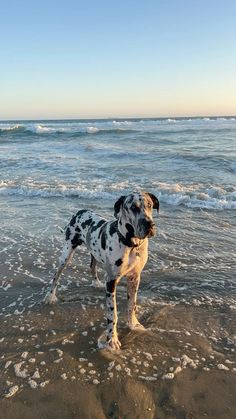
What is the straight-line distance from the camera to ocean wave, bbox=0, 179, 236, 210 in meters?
12.0

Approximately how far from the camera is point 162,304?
6035 mm

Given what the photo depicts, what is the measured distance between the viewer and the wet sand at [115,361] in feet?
13.0

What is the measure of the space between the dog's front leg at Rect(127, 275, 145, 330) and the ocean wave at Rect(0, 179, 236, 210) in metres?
6.64

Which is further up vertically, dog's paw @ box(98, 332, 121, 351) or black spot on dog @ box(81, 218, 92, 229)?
black spot on dog @ box(81, 218, 92, 229)

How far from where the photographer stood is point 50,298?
20.3ft

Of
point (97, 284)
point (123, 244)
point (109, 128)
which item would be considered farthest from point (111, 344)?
point (109, 128)

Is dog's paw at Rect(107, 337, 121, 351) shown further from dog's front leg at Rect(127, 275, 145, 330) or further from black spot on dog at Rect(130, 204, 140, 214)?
black spot on dog at Rect(130, 204, 140, 214)

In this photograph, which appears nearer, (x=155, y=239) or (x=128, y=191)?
(x=155, y=239)

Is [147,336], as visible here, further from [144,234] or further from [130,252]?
[144,234]

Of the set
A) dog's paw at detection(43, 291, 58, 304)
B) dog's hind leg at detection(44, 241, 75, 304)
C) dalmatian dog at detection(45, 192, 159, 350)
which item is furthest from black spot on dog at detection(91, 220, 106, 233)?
dog's paw at detection(43, 291, 58, 304)

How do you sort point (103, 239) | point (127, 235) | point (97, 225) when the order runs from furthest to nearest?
point (97, 225) → point (103, 239) → point (127, 235)

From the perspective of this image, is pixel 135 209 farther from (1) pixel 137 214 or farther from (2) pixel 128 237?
(2) pixel 128 237

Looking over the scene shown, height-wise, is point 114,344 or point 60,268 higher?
point 60,268

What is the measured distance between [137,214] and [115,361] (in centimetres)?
168
